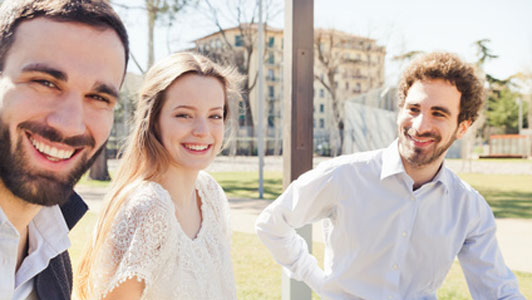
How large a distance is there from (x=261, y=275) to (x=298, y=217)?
7.96ft

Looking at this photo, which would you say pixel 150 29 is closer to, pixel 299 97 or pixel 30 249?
pixel 299 97

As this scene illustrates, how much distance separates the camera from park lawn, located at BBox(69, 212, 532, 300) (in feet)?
13.8

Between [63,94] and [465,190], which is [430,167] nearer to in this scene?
[465,190]

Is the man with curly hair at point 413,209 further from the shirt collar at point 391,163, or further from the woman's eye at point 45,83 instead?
the woman's eye at point 45,83

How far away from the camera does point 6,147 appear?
1135 mm

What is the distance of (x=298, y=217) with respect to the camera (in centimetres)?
249

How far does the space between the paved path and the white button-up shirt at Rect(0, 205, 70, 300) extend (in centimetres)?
405

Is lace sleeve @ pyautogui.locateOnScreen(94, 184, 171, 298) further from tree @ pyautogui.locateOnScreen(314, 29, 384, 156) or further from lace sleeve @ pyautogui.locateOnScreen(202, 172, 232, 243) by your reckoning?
tree @ pyautogui.locateOnScreen(314, 29, 384, 156)

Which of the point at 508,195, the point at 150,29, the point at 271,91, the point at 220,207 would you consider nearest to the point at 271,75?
the point at 271,91

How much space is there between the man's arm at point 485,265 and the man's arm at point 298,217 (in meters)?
0.74

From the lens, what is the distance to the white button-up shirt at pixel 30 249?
1225mm

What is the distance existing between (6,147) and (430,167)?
2012 mm

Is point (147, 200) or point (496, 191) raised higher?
point (147, 200)

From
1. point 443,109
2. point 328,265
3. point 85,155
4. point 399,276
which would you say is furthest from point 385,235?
point 85,155
